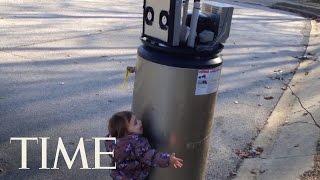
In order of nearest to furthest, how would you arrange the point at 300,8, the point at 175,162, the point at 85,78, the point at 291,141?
the point at 175,162 < the point at 291,141 < the point at 85,78 < the point at 300,8

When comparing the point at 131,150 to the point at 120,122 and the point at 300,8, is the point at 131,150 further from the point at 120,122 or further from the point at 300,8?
the point at 300,8

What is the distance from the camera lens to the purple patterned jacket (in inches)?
119

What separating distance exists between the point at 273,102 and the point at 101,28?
5082 millimetres

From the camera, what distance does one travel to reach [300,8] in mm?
20625

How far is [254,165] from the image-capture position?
4.79 m

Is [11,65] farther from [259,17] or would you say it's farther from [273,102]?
[259,17]

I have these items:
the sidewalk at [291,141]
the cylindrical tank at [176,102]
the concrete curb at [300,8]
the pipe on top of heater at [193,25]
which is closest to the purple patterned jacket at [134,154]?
the cylindrical tank at [176,102]

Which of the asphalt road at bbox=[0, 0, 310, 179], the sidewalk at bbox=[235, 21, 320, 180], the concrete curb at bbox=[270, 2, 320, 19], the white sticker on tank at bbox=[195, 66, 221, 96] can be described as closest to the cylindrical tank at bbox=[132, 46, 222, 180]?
the white sticker on tank at bbox=[195, 66, 221, 96]

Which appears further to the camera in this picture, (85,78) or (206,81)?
(85,78)

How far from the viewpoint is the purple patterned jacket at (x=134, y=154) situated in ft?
9.89

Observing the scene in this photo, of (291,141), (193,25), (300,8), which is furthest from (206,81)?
(300,8)

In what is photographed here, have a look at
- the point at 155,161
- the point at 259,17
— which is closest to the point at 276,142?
the point at 155,161

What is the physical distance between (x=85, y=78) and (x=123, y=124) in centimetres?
425

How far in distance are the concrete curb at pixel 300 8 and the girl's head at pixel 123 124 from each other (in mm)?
16777
